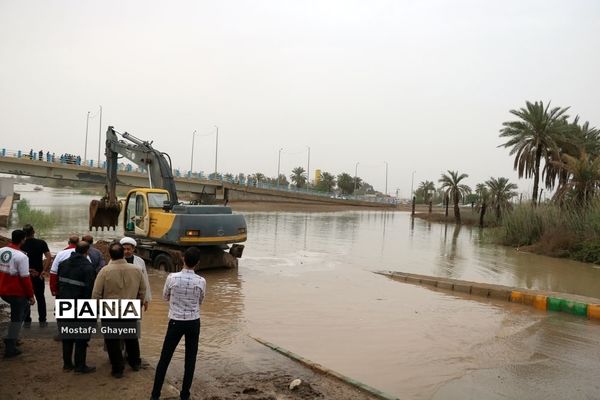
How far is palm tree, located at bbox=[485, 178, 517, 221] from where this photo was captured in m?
50.8

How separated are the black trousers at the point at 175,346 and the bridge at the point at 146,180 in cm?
2061

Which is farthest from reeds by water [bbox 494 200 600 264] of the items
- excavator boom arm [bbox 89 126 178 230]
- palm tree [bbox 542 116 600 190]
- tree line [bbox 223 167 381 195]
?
tree line [bbox 223 167 381 195]

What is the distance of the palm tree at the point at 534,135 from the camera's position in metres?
36.1

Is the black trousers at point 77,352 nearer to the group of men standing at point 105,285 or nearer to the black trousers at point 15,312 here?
the group of men standing at point 105,285

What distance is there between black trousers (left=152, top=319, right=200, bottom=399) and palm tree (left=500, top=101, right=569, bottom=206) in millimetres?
34676

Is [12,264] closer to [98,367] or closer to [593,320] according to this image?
[98,367]

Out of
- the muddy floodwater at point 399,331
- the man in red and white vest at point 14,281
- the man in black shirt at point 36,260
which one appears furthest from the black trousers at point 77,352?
the man in black shirt at point 36,260

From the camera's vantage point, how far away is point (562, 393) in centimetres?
650

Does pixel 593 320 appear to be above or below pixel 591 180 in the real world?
below

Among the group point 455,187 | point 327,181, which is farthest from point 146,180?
point 327,181

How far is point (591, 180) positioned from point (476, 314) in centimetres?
2093

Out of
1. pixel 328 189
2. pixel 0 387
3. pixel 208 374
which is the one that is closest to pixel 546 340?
pixel 208 374

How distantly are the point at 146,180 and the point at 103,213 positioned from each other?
3769cm

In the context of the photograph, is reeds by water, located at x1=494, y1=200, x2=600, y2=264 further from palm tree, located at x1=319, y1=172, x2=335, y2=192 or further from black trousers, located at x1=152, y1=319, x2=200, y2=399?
palm tree, located at x1=319, y1=172, x2=335, y2=192
